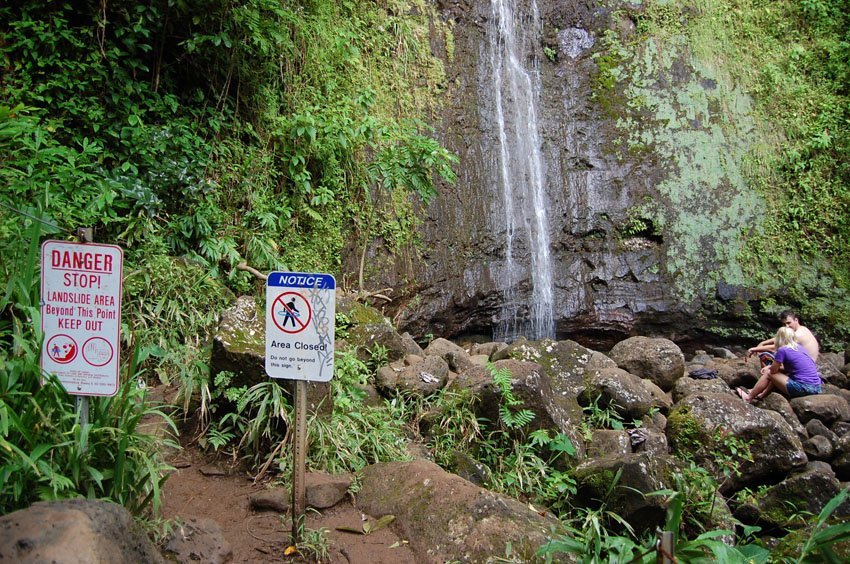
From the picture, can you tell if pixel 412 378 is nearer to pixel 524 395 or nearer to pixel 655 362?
pixel 524 395

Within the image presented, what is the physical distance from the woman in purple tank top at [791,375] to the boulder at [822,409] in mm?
209

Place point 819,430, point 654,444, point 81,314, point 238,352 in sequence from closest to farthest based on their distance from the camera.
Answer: point 81,314, point 238,352, point 654,444, point 819,430

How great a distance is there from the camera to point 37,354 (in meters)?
2.88

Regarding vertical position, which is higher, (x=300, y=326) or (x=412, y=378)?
(x=300, y=326)

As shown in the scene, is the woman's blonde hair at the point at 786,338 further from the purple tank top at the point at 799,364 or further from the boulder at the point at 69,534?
the boulder at the point at 69,534

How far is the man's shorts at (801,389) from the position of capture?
7371 mm

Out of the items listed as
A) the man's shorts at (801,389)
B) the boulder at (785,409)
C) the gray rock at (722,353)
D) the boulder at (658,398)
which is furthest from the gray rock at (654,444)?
the gray rock at (722,353)

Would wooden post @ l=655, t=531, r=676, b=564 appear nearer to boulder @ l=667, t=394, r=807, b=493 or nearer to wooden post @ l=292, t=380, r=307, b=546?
wooden post @ l=292, t=380, r=307, b=546

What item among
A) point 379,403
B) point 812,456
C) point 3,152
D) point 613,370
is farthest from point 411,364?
point 812,456

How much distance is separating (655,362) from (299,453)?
18.3 feet

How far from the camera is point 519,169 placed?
10.0 m

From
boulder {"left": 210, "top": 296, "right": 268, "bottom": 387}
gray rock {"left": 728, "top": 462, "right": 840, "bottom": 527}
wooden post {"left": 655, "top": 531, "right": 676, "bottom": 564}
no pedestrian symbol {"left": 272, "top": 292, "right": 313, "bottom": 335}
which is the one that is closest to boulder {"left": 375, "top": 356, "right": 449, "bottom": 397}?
boulder {"left": 210, "top": 296, "right": 268, "bottom": 387}

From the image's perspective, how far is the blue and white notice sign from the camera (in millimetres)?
3271

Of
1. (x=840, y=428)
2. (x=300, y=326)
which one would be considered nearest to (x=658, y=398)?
(x=840, y=428)
